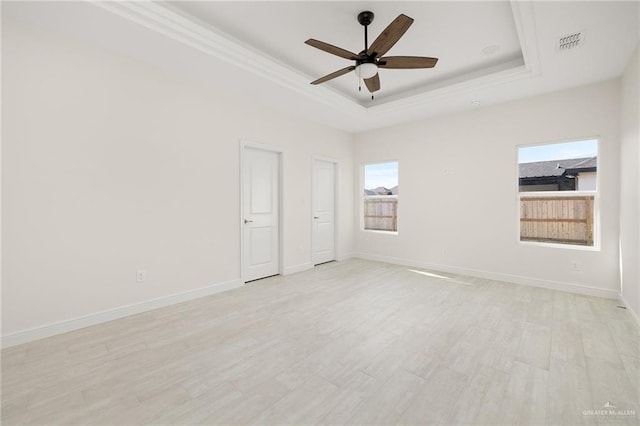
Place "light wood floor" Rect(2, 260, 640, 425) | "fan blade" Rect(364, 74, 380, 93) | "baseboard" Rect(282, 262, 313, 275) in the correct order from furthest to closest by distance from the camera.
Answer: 1. "baseboard" Rect(282, 262, 313, 275)
2. "fan blade" Rect(364, 74, 380, 93)
3. "light wood floor" Rect(2, 260, 640, 425)

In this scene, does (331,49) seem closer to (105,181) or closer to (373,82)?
(373,82)

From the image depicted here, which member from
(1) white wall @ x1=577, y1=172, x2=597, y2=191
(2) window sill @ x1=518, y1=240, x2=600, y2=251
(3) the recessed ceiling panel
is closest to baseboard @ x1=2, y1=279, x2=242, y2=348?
(3) the recessed ceiling panel

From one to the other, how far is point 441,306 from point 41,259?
4039 millimetres

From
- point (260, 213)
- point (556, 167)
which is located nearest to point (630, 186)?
point (556, 167)

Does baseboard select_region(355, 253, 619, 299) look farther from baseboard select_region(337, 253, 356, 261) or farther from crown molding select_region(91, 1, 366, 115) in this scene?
crown molding select_region(91, 1, 366, 115)

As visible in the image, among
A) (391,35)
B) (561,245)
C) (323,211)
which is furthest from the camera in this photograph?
(323,211)

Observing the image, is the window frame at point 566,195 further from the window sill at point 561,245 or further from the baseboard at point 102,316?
the baseboard at point 102,316

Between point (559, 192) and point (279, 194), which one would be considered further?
point (279, 194)

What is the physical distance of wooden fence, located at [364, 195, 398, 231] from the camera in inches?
230

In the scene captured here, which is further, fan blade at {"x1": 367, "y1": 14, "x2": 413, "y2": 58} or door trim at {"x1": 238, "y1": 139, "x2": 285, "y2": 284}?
door trim at {"x1": 238, "y1": 139, "x2": 285, "y2": 284}

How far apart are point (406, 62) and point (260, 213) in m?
2.92

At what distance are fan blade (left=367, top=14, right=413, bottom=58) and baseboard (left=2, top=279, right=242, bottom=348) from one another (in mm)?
3326

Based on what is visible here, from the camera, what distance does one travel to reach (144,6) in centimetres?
240

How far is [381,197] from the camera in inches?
236
